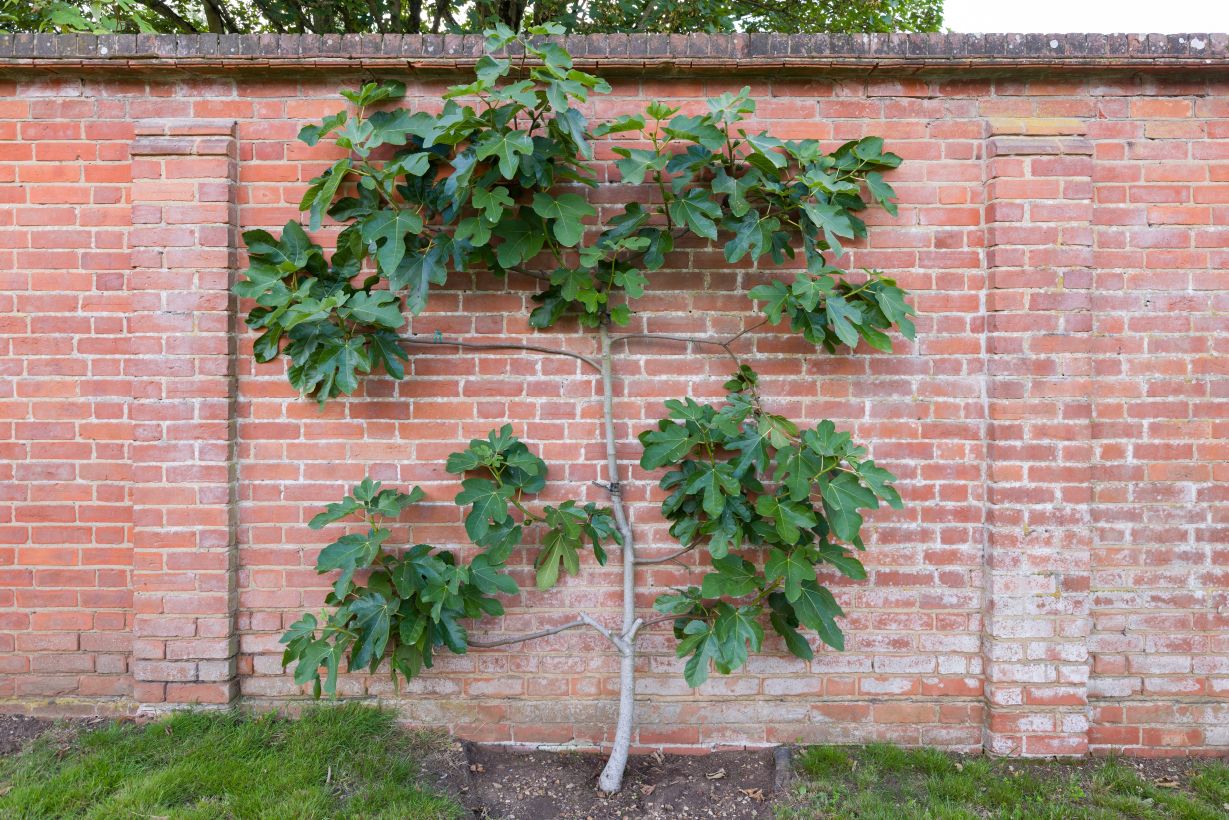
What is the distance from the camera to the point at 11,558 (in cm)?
314

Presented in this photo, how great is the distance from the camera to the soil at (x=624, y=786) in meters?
2.80

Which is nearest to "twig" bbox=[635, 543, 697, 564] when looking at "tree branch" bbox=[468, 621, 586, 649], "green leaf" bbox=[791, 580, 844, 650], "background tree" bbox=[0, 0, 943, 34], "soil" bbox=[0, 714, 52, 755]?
"tree branch" bbox=[468, 621, 586, 649]

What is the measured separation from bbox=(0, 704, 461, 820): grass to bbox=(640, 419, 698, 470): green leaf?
143 centimetres

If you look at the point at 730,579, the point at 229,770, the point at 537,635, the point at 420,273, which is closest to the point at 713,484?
the point at 730,579

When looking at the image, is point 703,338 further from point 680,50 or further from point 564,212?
point 680,50

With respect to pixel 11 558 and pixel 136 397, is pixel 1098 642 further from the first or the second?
pixel 11 558

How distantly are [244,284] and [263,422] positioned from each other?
576 mm

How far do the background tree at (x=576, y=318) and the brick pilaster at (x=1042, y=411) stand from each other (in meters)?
0.53

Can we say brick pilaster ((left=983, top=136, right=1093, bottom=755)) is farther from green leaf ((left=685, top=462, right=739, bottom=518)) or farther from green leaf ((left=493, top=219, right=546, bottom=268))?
green leaf ((left=493, top=219, right=546, bottom=268))

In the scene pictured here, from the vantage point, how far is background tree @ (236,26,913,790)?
275cm

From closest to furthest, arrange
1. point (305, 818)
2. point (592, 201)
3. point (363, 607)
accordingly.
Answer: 1. point (305, 818)
2. point (363, 607)
3. point (592, 201)

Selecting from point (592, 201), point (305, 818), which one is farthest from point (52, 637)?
point (592, 201)

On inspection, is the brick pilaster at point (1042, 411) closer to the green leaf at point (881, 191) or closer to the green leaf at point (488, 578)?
the green leaf at point (881, 191)

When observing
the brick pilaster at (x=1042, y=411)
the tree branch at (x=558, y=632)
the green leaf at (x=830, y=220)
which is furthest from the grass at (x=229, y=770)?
the green leaf at (x=830, y=220)
